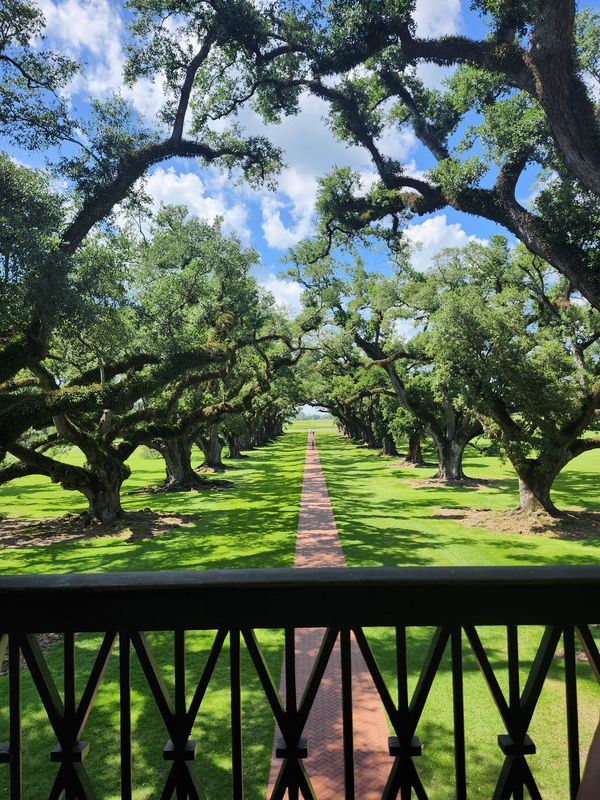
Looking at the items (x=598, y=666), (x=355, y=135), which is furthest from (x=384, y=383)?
(x=598, y=666)

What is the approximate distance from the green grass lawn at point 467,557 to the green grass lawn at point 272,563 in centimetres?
2

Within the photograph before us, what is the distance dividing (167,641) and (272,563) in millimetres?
4282

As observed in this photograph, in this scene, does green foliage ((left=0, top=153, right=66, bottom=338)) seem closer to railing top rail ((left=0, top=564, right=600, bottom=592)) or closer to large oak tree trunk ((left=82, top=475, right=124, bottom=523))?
railing top rail ((left=0, top=564, right=600, bottom=592))

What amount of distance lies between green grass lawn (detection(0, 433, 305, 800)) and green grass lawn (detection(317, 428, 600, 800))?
73.1 inches

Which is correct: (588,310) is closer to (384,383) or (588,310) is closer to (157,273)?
(157,273)

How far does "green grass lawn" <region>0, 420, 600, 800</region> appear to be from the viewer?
5.07m

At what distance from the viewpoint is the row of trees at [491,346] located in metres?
14.6

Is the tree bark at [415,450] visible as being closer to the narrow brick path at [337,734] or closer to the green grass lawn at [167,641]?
the green grass lawn at [167,641]

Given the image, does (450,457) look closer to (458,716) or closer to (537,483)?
(537,483)

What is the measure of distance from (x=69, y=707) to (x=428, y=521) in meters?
16.5

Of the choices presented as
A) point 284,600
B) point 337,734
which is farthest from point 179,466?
point 284,600

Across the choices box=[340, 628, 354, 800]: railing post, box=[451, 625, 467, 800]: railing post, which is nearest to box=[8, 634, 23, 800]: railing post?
box=[340, 628, 354, 800]: railing post

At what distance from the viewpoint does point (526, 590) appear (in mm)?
1729

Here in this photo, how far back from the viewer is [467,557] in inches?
486
